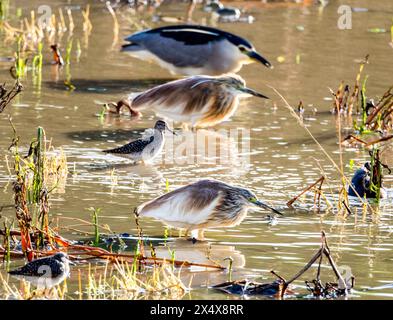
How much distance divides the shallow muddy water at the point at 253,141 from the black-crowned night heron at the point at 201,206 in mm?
156

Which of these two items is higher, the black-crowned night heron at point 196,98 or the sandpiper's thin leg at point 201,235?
the black-crowned night heron at point 196,98

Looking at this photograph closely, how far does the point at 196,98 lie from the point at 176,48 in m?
2.97

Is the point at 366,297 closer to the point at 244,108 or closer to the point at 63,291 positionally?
the point at 63,291

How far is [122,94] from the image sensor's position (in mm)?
12766

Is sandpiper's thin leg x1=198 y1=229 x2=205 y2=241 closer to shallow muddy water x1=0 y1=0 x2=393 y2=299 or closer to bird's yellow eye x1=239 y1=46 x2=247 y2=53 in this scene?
shallow muddy water x1=0 y1=0 x2=393 y2=299

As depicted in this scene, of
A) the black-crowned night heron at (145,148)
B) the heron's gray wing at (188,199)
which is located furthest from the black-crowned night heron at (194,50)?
the heron's gray wing at (188,199)

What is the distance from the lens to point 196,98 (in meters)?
11.1

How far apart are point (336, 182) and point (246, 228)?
1.63 meters

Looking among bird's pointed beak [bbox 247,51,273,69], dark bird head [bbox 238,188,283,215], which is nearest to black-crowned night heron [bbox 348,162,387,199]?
dark bird head [bbox 238,188,283,215]

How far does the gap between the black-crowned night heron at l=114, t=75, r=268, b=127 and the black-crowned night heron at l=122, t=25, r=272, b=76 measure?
2381 mm

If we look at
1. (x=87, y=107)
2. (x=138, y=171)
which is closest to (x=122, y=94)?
(x=87, y=107)

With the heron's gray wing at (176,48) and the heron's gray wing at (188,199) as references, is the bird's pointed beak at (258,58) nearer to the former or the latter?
the heron's gray wing at (176,48)

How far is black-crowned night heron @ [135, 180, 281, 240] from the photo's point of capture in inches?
296

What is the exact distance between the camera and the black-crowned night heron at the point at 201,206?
751 centimetres
